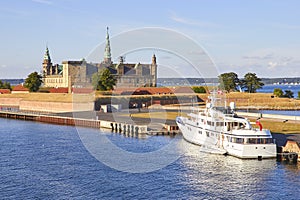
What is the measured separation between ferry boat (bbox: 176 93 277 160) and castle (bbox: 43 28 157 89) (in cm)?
8415

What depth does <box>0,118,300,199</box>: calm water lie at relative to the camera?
3209 centimetres

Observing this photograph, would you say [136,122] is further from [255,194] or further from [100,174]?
[255,194]

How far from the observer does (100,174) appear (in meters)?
37.9

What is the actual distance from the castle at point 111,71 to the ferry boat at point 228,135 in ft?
276

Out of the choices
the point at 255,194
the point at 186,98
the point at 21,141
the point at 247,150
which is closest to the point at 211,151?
the point at 247,150

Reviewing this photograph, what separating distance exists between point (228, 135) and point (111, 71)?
10232 cm

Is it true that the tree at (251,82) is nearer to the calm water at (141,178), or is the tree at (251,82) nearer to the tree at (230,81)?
the tree at (230,81)

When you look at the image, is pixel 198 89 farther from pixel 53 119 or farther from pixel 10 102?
pixel 53 119

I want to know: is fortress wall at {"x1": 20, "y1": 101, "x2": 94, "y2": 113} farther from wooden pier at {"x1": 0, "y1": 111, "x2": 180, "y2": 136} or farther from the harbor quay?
wooden pier at {"x1": 0, "y1": 111, "x2": 180, "y2": 136}

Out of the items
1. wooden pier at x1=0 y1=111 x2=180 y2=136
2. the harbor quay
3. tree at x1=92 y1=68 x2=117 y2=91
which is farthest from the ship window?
tree at x1=92 y1=68 x2=117 y2=91

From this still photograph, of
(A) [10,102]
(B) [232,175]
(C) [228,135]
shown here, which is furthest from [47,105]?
(B) [232,175]

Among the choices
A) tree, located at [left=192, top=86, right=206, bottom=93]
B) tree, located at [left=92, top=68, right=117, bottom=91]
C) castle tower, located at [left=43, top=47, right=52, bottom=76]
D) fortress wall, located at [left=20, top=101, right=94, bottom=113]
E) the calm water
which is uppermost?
castle tower, located at [left=43, top=47, right=52, bottom=76]

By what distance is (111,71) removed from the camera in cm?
14412

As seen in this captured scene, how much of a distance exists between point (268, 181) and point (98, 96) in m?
68.4
